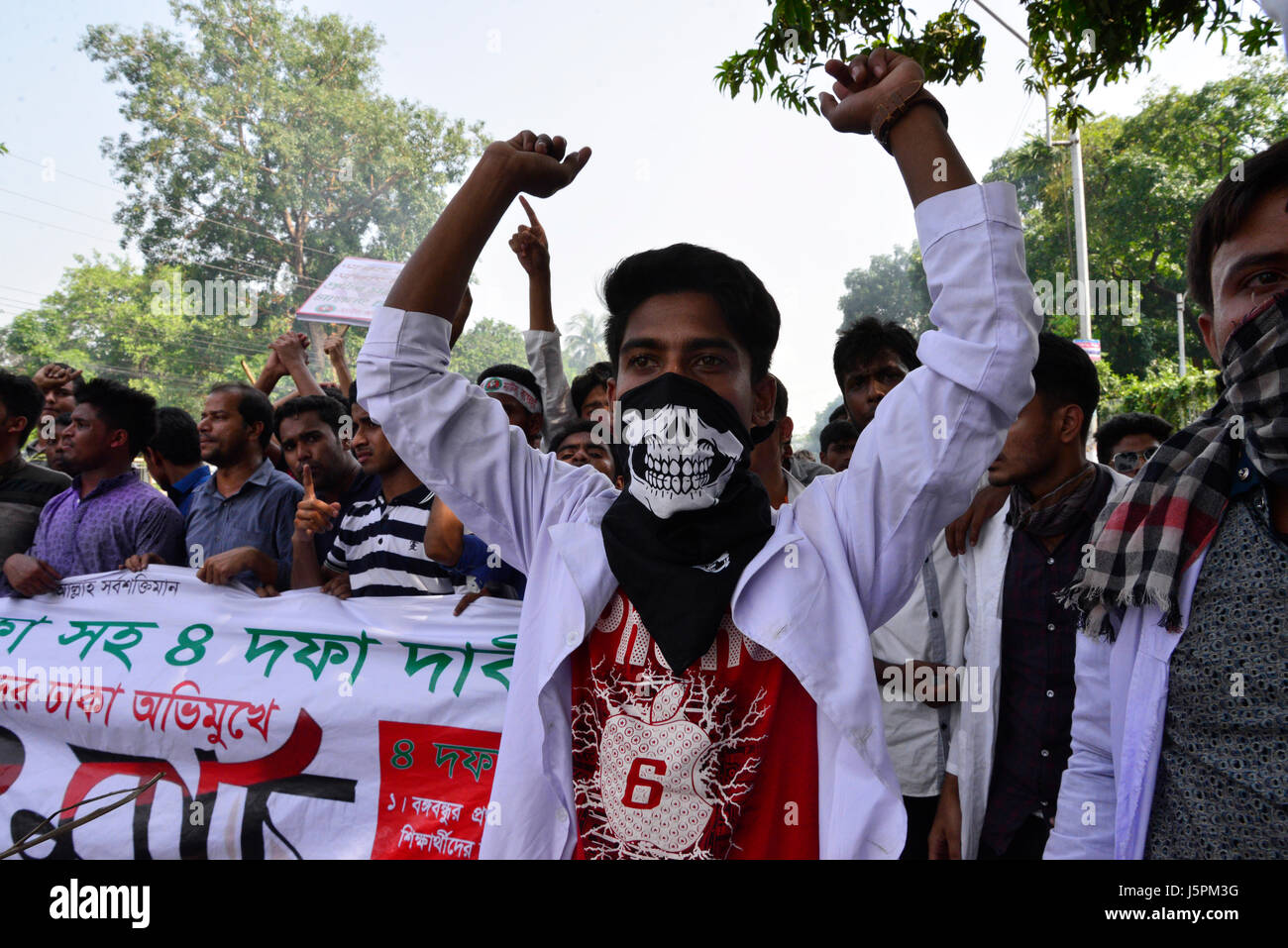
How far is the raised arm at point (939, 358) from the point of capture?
1.28 meters

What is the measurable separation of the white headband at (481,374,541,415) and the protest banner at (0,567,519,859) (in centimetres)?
112

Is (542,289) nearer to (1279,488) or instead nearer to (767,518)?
(767,518)

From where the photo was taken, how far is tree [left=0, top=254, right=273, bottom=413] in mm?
30844

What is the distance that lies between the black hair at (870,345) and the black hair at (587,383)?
136 centimetres

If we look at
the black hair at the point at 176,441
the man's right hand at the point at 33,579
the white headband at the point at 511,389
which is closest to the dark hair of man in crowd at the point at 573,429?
the white headband at the point at 511,389

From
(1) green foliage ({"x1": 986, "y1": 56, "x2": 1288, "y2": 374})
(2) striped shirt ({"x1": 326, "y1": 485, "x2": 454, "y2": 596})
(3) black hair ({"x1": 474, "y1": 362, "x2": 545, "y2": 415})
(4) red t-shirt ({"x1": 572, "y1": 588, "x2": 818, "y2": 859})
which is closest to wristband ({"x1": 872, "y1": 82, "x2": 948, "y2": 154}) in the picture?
(4) red t-shirt ({"x1": 572, "y1": 588, "x2": 818, "y2": 859})

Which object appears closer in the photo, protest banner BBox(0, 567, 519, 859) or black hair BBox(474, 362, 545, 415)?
protest banner BBox(0, 567, 519, 859)

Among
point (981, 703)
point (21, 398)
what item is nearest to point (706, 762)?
point (981, 703)

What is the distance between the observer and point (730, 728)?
1372mm

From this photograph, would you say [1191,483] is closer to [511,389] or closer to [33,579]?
[511,389]

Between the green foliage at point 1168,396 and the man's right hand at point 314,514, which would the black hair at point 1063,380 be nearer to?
the man's right hand at point 314,514

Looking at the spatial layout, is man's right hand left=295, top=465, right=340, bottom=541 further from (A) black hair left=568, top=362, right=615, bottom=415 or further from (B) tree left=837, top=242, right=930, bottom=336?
(B) tree left=837, top=242, right=930, bottom=336

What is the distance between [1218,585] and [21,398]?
569 cm
